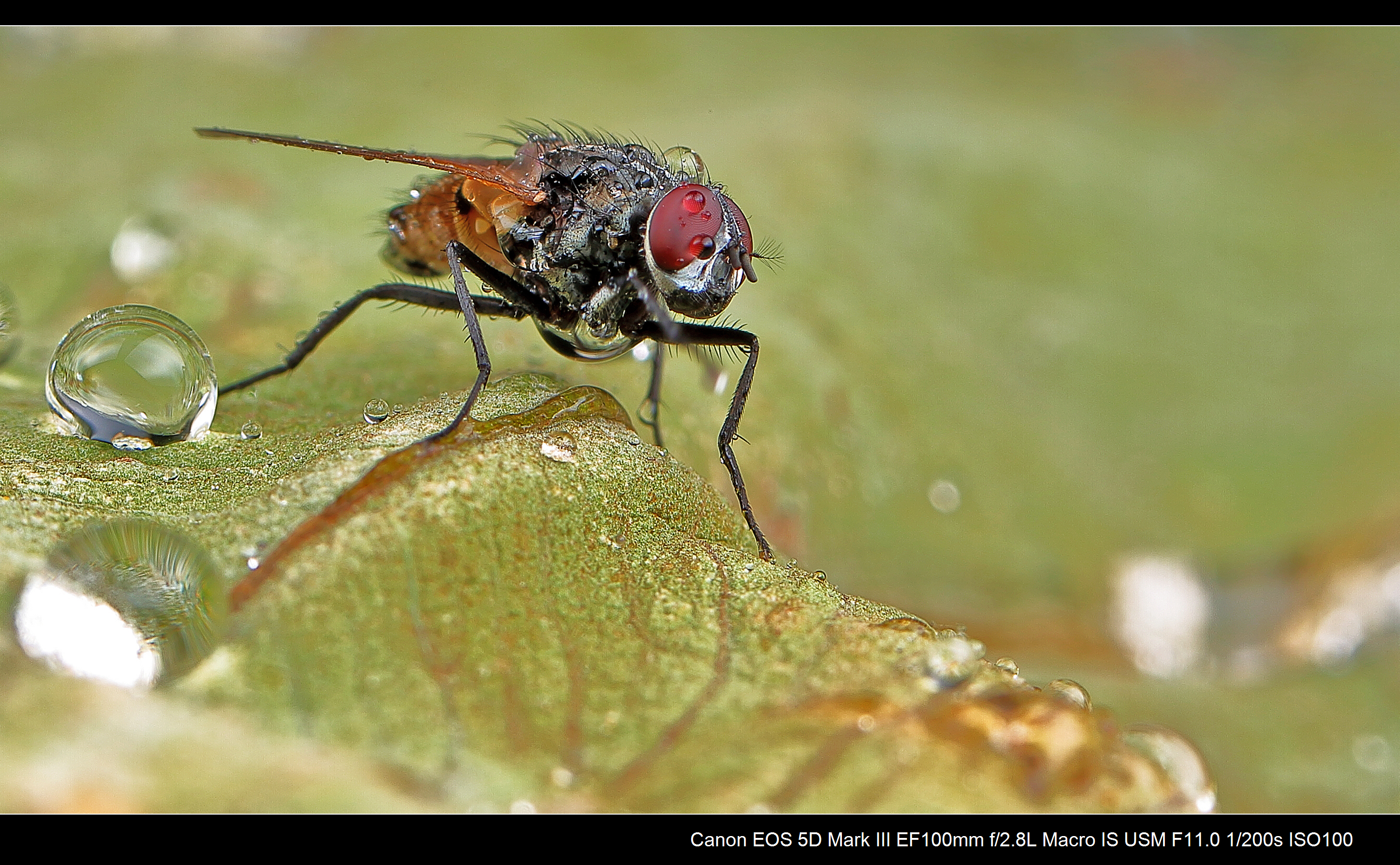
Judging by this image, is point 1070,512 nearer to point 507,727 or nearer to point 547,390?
point 547,390

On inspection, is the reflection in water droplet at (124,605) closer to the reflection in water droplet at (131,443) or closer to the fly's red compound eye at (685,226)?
the reflection in water droplet at (131,443)

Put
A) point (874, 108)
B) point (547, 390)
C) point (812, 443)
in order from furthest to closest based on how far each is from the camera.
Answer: point (874, 108) → point (812, 443) → point (547, 390)

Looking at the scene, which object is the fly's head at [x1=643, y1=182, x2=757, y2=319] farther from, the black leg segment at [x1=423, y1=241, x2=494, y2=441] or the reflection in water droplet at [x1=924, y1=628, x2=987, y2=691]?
the reflection in water droplet at [x1=924, y1=628, x2=987, y2=691]

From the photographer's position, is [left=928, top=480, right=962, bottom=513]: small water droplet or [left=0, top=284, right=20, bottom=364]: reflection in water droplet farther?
[left=928, top=480, right=962, bottom=513]: small water droplet

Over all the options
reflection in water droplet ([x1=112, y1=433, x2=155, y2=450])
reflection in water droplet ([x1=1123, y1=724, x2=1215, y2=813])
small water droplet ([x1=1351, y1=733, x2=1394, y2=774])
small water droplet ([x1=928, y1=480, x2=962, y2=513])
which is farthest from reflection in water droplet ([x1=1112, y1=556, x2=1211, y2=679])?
reflection in water droplet ([x1=112, y1=433, x2=155, y2=450])

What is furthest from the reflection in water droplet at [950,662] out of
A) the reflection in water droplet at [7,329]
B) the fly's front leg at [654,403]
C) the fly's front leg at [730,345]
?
the reflection in water droplet at [7,329]

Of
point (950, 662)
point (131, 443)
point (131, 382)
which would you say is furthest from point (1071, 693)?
point (131, 382)

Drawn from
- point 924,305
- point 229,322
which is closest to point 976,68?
point 924,305

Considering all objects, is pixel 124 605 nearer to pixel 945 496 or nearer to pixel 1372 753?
pixel 945 496
